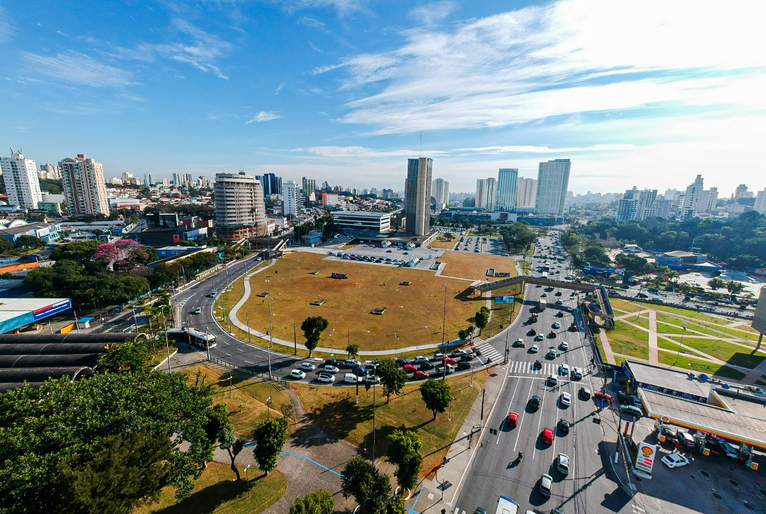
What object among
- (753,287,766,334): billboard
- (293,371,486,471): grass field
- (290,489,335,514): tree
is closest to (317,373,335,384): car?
(293,371,486,471): grass field

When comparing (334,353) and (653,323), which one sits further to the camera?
(653,323)

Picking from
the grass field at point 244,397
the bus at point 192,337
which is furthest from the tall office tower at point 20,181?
the grass field at point 244,397

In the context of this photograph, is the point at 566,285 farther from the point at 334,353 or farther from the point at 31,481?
the point at 31,481

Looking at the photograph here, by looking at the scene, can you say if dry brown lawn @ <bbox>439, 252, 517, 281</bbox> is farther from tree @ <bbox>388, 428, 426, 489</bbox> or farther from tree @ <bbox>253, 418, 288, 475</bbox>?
tree @ <bbox>253, 418, 288, 475</bbox>

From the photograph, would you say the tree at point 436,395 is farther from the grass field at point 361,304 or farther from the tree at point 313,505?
the grass field at point 361,304

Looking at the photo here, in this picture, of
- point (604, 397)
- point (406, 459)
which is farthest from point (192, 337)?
point (604, 397)

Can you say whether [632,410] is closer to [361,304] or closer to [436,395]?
[436,395]

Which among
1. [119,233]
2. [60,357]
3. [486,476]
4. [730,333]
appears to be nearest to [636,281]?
[730,333]
